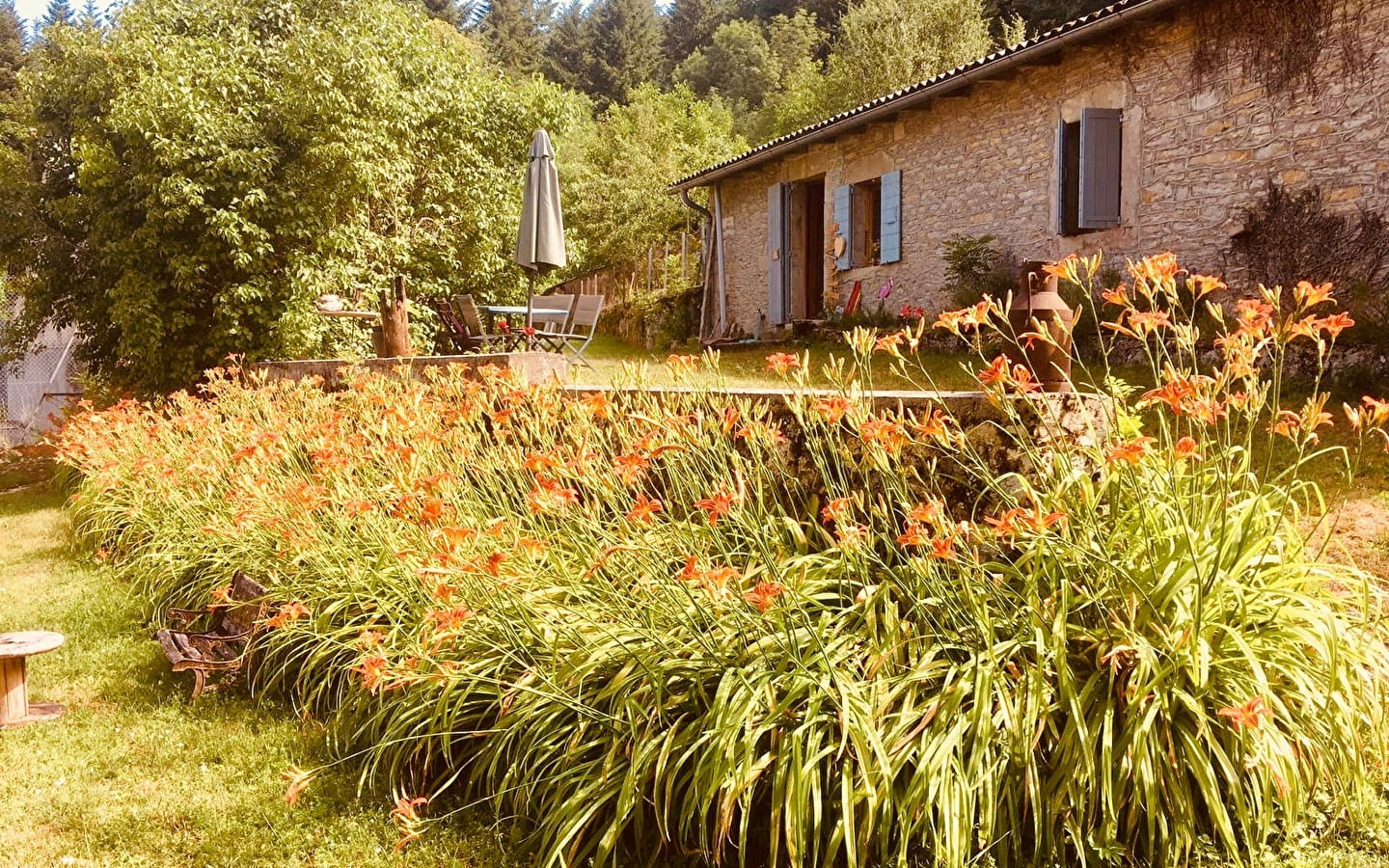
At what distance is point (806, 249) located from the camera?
1393 cm

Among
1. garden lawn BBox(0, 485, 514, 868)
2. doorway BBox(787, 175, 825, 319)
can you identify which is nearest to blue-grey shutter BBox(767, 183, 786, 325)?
doorway BBox(787, 175, 825, 319)

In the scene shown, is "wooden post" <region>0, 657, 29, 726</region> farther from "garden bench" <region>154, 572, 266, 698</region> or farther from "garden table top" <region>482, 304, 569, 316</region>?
"garden table top" <region>482, 304, 569, 316</region>

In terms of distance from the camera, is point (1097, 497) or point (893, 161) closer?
point (1097, 497)

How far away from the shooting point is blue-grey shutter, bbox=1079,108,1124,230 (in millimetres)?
8445

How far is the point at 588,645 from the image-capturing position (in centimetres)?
280

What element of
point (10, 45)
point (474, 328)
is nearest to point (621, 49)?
point (10, 45)

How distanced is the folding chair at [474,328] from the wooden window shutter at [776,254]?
4665mm

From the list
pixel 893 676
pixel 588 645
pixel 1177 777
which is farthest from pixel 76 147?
pixel 1177 777

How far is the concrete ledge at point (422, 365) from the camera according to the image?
17.5ft

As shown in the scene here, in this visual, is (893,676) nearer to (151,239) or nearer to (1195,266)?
(1195,266)

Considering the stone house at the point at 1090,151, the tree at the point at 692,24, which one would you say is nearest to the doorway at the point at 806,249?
the stone house at the point at 1090,151

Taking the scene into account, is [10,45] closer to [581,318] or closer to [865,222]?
[581,318]

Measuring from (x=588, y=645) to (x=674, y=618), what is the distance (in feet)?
0.82

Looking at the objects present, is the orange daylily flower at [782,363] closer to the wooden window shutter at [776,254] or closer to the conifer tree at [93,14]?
the wooden window shutter at [776,254]
